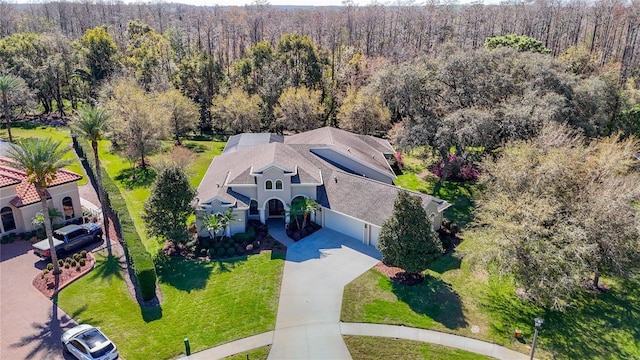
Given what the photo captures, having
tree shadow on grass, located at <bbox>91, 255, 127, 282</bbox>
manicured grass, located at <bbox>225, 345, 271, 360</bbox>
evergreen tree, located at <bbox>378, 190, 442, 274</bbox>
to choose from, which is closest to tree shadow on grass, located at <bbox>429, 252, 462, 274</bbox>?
evergreen tree, located at <bbox>378, 190, 442, 274</bbox>

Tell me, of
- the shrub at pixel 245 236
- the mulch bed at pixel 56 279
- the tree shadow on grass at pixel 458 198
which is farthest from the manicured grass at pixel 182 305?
the tree shadow on grass at pixel 458 198

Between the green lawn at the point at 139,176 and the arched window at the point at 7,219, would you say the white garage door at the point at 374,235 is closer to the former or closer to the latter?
the green lawn at the point at 139,176

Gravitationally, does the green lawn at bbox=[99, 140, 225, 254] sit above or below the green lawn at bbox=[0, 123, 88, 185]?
below

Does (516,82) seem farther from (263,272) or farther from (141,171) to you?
(141,171)

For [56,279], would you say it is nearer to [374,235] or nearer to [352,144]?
[374,235]

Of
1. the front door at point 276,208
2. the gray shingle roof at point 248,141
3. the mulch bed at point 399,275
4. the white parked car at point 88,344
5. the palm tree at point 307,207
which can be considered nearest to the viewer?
the white parked car at point 88,344

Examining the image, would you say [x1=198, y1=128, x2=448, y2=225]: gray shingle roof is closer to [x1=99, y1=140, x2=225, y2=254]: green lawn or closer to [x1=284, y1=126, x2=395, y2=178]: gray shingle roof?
[x1=284, y1=126, x2=395, y2=178]: gray shingle roof

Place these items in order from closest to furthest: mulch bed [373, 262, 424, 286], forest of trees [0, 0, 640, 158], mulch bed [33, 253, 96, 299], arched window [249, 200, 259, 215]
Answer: mulch bed [33, 253, 96, 299]
mulch bed [373, 262, 424, 286]
arched window [249, 200, 259, 215]
forest of trees [0, 0, 640, 158]

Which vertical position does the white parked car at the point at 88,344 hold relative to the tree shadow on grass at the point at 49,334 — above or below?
above
